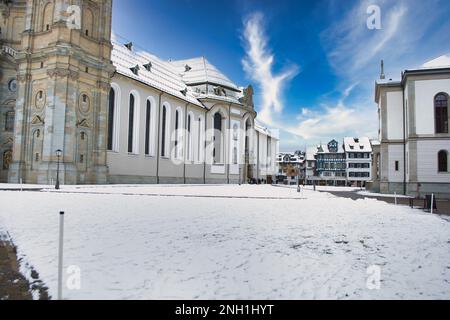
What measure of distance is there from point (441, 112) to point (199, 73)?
43.9 meters

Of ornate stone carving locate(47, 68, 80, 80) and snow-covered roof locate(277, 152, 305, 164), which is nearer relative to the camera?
ornate stone carving locate(47, 68, 80, 80)

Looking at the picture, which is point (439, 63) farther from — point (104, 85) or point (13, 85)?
point (13, 85)

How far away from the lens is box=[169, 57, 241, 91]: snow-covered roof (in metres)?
62.0

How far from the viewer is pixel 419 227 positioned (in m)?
9.69

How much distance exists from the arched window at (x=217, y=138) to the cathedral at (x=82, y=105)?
7157 mm

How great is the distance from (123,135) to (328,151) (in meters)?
67.9

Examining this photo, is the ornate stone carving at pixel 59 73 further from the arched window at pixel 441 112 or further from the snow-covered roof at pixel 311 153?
the snow-covered roof at pixel 311 153

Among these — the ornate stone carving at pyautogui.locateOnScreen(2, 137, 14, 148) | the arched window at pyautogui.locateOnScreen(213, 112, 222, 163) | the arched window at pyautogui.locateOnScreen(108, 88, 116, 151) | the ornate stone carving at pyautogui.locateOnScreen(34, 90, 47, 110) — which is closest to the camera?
the ornate stone carving at pyautogui.locateOnScreen(34, 90, 47, 110)

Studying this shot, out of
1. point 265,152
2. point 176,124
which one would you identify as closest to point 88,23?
point 176,124

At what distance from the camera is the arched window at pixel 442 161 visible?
29.4 m

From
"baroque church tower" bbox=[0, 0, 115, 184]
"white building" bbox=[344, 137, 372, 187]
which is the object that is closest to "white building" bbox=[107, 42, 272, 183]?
"baroque church tower" bbox=[0, 0, 115, 184]

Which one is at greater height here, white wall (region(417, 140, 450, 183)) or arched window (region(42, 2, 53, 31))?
arched window (region(42, 2, 53, 31))

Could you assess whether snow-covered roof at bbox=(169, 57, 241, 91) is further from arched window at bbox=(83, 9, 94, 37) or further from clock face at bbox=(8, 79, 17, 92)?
clock face at bbox=(8, 79, 17, 92)
